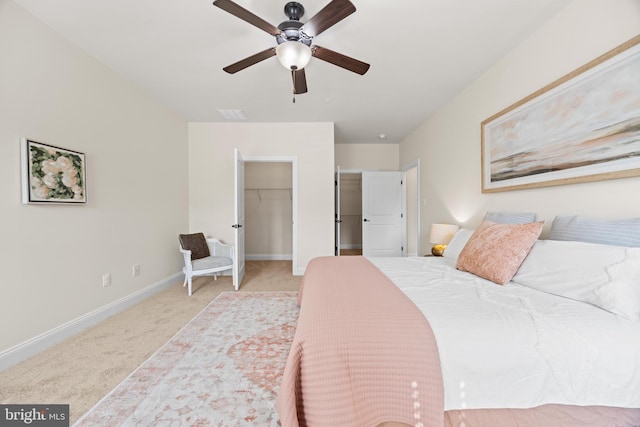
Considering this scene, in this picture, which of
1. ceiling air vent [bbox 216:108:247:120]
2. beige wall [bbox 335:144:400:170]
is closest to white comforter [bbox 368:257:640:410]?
ceiling air vent [bbox 216:108:247:120]

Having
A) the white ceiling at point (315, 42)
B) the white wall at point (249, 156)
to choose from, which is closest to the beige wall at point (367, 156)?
the white wall at point (249, 156)

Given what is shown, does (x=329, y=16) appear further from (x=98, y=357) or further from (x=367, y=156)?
(x=367, y=156)

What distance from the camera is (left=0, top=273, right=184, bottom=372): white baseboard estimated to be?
5.38ft

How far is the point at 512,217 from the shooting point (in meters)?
2.01

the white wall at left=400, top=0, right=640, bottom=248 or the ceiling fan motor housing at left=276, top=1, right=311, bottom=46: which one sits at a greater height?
the ceiling fan motor housing at left=276, top=1, right=311, bottom=46

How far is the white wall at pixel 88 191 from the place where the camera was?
168cm

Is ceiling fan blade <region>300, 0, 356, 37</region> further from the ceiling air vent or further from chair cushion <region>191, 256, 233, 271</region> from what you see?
chair cushion <region>191, 256, 233, 271</region>

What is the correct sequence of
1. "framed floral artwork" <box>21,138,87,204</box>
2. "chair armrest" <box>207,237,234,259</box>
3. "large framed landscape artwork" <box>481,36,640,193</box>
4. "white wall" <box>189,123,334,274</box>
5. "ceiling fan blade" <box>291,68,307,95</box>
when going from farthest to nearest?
"white wall" <box>189,123,334,274</box> → "chair armrest" <box>207,237,234,259</box> → "ceiling fan blade" <box>291,68,307,95</box> → "framed floral artwork" <box>21,138,87,204</box> → "large framed landscape artwork" <box>481,36,640,193</box>

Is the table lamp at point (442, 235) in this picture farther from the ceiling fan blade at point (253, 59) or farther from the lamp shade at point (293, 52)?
the ceiling fan blade at point (253, 59)

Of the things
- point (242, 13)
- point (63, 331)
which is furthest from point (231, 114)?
point (63, 331)

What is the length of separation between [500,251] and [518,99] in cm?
149

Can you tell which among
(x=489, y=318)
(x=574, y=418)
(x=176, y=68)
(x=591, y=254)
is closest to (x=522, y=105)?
(x=591, y=254)

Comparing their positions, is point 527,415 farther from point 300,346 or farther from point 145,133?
point 145,133

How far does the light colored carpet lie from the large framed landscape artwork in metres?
3.36
